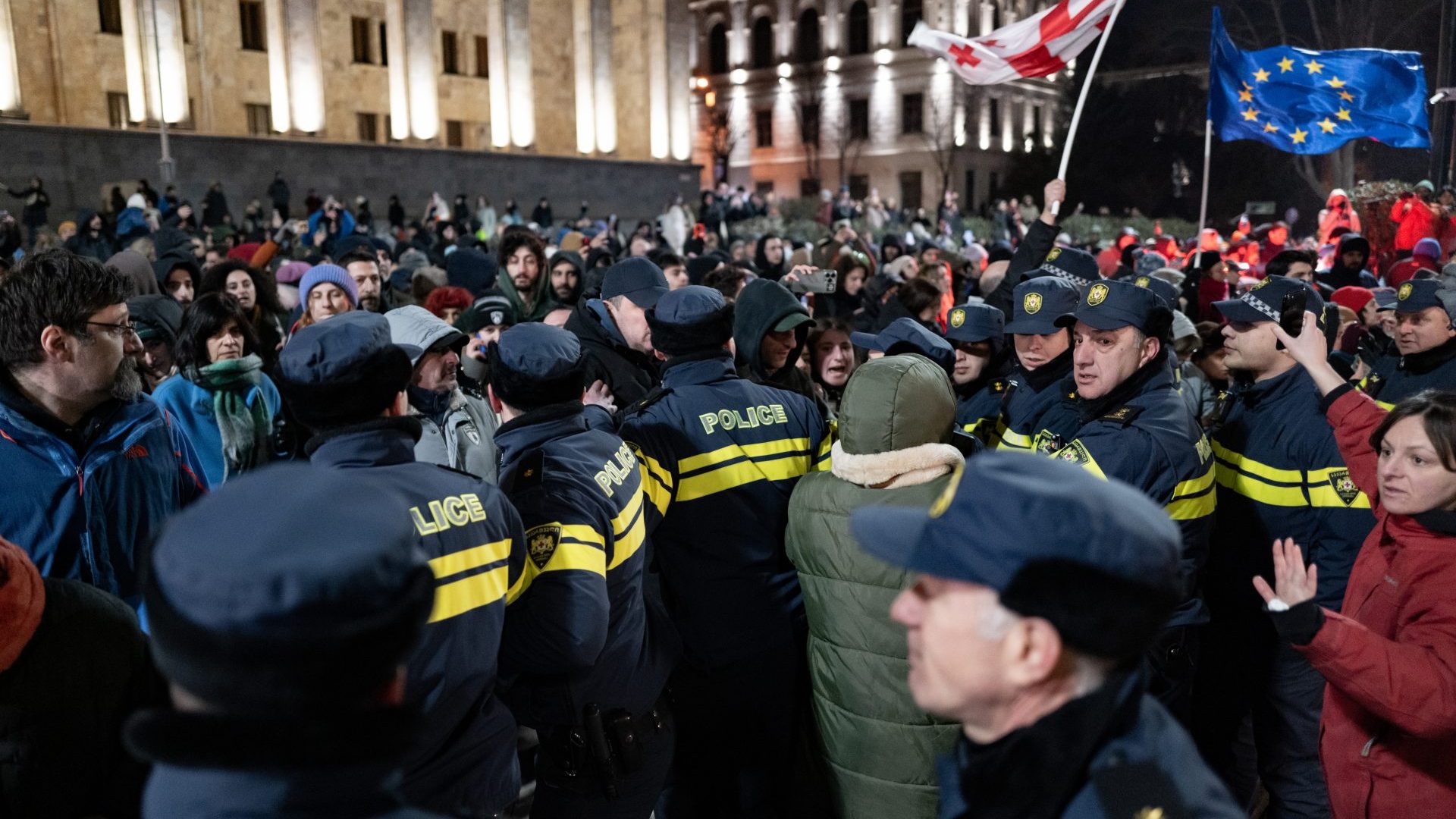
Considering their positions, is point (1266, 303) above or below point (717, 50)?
below

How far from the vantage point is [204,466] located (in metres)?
4.47

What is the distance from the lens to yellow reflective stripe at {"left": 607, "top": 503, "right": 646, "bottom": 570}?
9.62 ft

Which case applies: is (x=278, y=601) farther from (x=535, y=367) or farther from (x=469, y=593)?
(x=535, y=367)

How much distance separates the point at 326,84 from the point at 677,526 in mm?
33956

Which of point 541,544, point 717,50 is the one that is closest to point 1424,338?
point 541,544

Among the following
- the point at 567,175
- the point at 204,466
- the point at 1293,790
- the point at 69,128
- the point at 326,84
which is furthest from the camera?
the point at 567,175

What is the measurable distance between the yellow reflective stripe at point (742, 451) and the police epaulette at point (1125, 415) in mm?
1041

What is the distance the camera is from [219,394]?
4.54m

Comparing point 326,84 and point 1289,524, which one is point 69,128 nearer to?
point 326,84

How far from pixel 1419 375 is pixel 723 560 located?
3.99m

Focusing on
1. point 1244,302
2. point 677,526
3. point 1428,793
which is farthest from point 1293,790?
point 677,526

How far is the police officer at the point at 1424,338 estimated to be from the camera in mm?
5133

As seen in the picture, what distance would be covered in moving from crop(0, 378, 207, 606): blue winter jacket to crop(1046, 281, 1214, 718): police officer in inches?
113

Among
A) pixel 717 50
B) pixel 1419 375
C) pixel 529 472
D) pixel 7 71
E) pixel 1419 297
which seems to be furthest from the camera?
pixel 717 50
